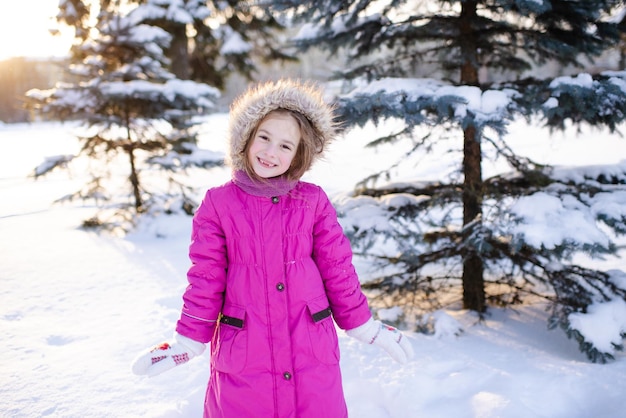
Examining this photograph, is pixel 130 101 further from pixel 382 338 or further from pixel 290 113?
pixel 382 338

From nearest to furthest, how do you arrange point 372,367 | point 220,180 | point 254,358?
point 254,358 < point 372,367 < point 220,180

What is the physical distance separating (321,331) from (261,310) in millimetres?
279

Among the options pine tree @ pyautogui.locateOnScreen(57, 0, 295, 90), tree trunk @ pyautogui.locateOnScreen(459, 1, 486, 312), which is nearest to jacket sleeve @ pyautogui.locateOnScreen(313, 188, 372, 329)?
tree trunk @ pyautogui.locateOnScreen(459, 1, 486, 312)

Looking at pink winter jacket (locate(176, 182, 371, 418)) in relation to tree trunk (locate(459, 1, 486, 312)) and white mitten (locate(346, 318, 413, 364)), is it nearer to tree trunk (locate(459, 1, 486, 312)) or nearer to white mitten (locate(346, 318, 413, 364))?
white mitten (locate(346, 318, 413, 364))

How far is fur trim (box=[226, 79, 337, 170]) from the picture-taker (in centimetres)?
194

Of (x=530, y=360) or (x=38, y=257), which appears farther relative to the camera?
(x=38, y=257)

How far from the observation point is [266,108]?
6.35 ft

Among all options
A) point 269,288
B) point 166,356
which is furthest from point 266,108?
point 166,356

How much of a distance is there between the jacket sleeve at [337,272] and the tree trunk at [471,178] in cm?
169

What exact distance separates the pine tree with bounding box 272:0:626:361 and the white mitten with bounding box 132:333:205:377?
6.09ft

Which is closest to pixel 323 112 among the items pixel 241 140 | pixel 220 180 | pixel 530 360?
pixel 241 140

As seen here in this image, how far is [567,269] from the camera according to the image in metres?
3.57

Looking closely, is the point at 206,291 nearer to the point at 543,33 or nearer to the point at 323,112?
the point at 323,112

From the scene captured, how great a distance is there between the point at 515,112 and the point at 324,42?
1802 mm
